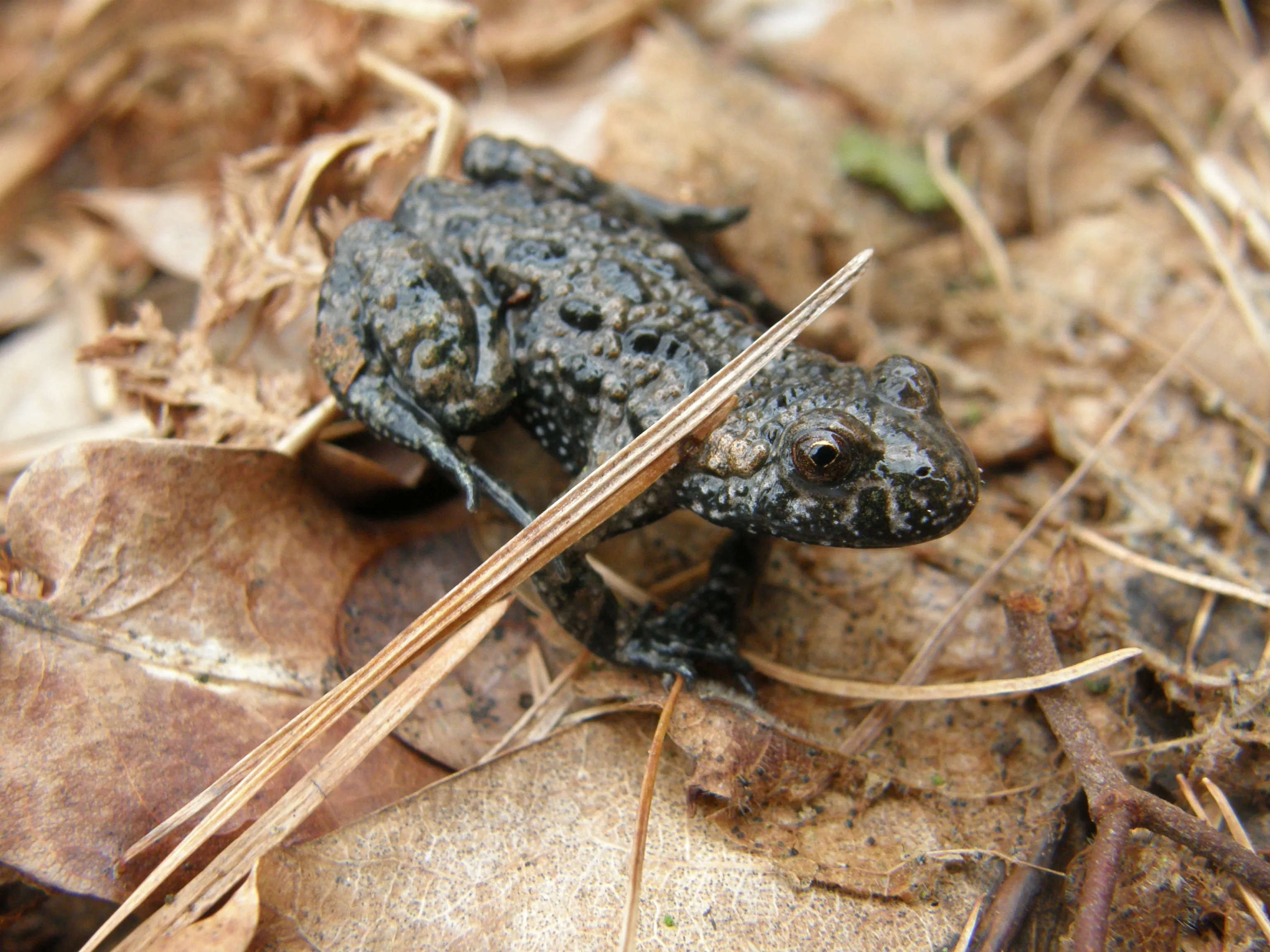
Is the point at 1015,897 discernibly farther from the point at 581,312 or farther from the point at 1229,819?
the point at 581,312

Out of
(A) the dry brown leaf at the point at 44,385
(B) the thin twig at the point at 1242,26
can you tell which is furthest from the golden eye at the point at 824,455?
(B) the thin twig at the point at 1242,26

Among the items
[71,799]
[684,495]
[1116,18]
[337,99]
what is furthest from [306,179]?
[1116,18]

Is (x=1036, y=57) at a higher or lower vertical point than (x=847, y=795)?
higher

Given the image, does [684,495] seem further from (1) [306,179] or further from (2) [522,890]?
(1) [306,179]

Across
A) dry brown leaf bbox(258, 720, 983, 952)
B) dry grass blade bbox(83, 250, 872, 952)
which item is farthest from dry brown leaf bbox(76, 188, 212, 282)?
Answer: dry brown leaf bbox(258, 720, 983, 952)

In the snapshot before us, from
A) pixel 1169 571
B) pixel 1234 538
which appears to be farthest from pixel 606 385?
pixel 1234 538

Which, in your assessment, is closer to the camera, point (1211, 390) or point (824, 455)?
point (824, 455)

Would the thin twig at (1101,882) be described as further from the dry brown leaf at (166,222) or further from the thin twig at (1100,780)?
the dry brown leaf at (166,222)
